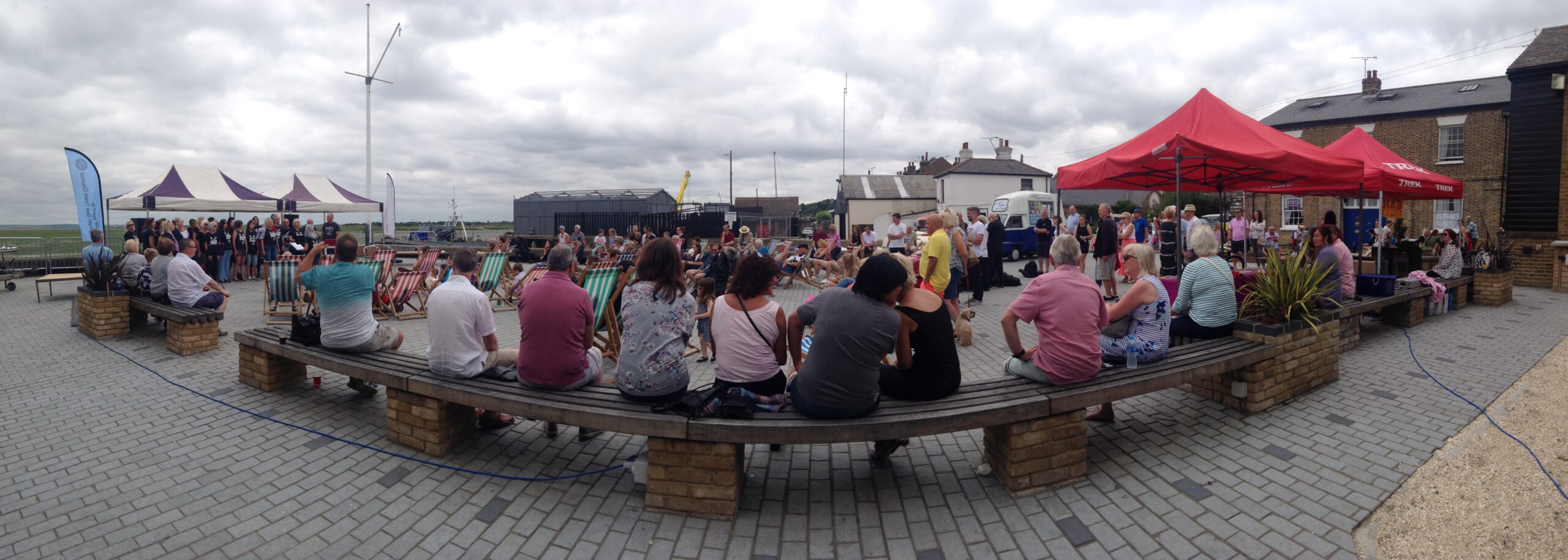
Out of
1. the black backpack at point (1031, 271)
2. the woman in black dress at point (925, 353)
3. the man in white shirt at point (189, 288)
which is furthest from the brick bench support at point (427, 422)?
the black backpack at point (1031, 271)

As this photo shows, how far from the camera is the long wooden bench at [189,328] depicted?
6.53 m

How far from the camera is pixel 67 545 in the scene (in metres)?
2.95

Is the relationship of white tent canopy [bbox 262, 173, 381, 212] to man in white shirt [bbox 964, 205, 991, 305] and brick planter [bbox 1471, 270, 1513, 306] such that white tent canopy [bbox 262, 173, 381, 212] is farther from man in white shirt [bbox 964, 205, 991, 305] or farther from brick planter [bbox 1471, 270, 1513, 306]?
brick planter [bbox 1471, 270, 1513, 306]

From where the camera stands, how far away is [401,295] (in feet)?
31.2

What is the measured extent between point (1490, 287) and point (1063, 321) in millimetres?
10667

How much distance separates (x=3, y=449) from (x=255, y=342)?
56.2 inches

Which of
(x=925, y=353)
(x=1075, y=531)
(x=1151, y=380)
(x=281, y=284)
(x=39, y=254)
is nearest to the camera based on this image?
(x=1075, y=531)

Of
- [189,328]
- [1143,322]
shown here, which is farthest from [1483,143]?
[189,328]

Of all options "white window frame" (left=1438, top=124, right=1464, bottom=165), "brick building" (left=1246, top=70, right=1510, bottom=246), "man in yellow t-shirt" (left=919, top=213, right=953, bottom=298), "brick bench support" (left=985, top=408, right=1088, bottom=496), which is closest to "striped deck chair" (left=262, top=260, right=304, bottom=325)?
"man in yellow t-shirt" (left=919, top=213, right=953, bottom=298)

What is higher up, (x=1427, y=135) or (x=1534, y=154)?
(x=1427, y=135)

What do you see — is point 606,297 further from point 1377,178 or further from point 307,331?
point 1377,178

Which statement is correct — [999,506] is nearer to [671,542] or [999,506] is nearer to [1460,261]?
[671,542]

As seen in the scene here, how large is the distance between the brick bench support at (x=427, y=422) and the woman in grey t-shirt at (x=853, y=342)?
224cm

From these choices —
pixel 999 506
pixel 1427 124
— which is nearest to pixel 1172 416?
pixel 999 506
